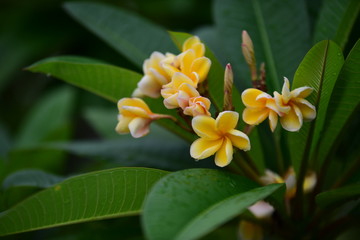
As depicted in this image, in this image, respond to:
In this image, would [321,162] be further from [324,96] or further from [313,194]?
[324,96]

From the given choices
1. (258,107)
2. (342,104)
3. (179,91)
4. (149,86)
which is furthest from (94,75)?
(342,104)

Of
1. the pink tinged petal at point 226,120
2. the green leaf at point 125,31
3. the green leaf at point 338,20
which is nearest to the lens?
the pink tinged petal at point 226,120

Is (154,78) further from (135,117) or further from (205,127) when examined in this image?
(205,127)


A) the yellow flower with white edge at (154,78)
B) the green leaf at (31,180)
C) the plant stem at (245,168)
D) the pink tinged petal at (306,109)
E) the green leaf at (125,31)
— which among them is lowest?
the green leaf at (31,180)

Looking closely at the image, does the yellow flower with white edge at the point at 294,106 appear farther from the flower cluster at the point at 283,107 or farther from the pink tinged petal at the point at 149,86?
the pink tinged petal at the point at 149,86

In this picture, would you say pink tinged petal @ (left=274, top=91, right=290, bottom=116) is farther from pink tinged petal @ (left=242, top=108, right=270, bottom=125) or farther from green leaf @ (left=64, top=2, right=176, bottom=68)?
green leaf @ (left=64, top=2, right=176, bottom=68)

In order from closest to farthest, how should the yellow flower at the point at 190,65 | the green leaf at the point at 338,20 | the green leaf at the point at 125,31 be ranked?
the yellow flower at the point at 190,65 → the green leaf at the point at 338,20 → the green leaf at the point at 125,31

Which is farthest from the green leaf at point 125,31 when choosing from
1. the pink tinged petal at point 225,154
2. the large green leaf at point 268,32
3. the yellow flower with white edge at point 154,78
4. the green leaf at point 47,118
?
the green leaf at point 47,118

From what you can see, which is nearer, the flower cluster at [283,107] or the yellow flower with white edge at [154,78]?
the flower cluster at [283,107]

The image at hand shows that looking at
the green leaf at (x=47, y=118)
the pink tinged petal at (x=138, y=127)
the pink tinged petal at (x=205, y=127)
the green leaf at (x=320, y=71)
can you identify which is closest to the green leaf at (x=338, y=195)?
the green leaf at (x=320, y=71)

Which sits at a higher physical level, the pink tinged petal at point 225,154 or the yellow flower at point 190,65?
the yellow flower at point 190,65
